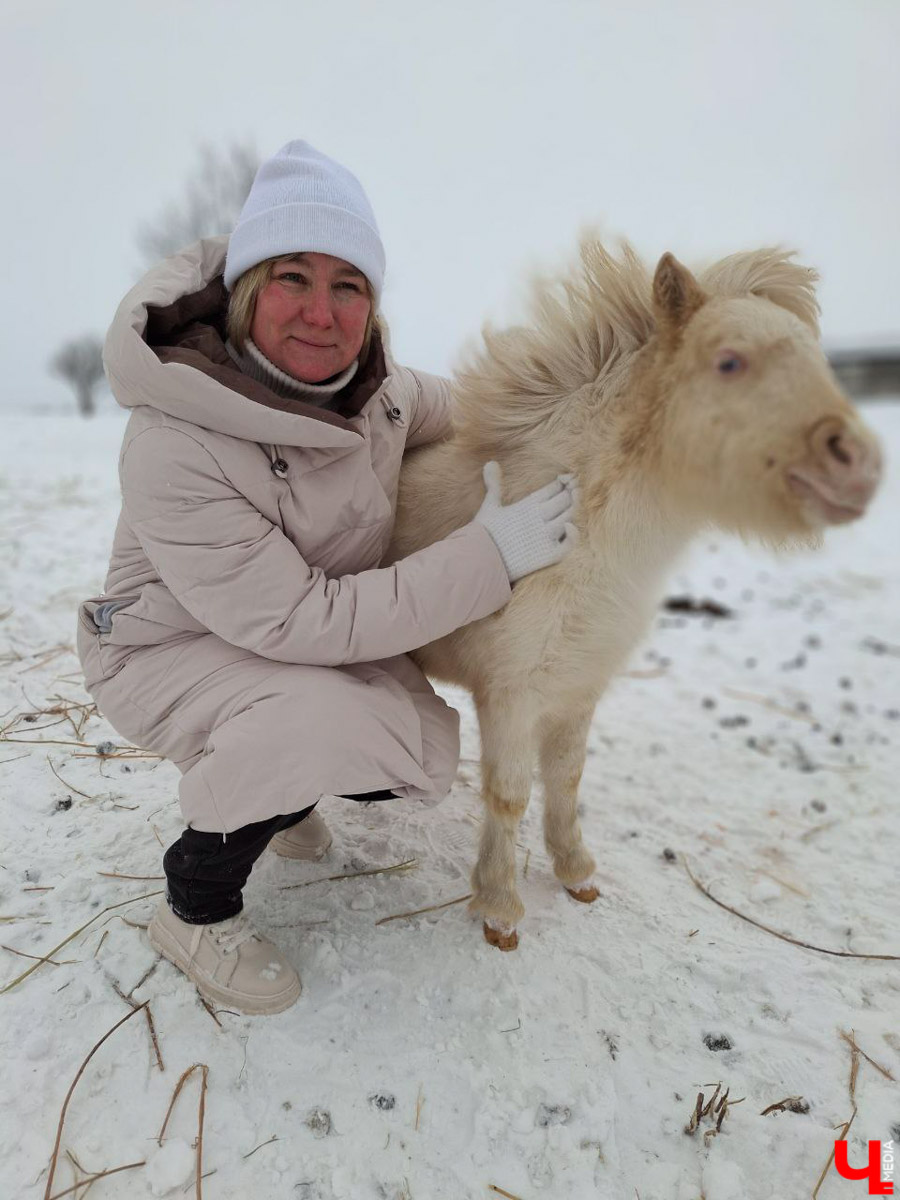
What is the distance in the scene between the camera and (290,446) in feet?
7.27

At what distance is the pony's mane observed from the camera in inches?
82.6

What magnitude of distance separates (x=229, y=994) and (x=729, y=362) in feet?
7.45

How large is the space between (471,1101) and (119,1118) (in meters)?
0.93

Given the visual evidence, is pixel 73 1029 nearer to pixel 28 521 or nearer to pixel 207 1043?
pixel 207 1043

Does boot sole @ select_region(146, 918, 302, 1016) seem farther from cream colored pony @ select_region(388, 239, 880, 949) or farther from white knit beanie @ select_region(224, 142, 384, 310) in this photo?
white knit beanie @ select_region(224, 142, 384, 310)

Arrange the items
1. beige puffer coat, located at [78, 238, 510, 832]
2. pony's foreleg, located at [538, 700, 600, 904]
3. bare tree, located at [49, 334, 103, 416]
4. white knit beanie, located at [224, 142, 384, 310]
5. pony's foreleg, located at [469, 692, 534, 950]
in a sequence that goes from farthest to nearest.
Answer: bare tree, located at [49, 334, 103, 416], pony's foreleg, located at [538, 700, 600, 904], pony's foreleg, located at [469, 692, 534, 950], white knit beanie, located at [224, 142, 384, 310], beige puffer coat, located at [78, 238, 510, 832]

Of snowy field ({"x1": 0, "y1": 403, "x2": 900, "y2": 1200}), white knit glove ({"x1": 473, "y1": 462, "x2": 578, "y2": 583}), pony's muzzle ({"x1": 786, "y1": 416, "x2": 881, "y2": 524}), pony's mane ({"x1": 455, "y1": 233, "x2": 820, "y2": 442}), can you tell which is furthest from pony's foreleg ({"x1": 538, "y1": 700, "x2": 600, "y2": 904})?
pony's muzzle ({"x1": 786, "y1": 416, "x2": 881, "y2": 524})

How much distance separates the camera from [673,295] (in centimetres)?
201

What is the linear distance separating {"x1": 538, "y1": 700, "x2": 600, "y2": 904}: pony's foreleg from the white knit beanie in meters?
1.79

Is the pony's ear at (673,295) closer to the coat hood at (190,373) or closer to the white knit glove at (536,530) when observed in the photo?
the white knit glove at (536,530)

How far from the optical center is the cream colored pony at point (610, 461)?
5.83ft

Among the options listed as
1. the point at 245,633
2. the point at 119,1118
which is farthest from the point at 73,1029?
the point at 245,633

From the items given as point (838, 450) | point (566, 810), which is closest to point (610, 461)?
point (838, 450)

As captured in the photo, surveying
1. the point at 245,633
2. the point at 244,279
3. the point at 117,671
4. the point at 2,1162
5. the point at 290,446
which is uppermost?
the point at 244,279
